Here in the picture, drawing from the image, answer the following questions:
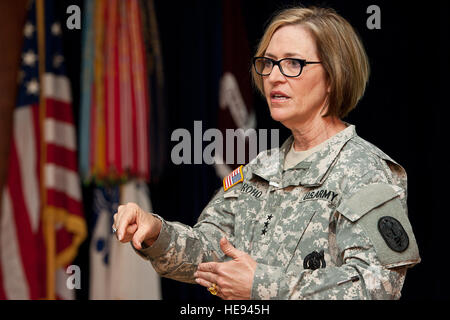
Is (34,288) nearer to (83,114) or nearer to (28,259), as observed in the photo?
(28,259)

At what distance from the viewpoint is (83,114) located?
371cm

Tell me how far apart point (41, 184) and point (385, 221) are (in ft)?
8.52

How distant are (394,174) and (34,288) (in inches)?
95.8

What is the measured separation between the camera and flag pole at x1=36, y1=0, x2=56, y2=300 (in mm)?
3652

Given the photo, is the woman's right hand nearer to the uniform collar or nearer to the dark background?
the uniform collar

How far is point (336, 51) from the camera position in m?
1.81

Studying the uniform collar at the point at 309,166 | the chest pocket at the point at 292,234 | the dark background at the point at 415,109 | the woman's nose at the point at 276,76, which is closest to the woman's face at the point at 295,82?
the woman's nose at the point at 276,76

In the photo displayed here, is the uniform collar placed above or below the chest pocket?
above

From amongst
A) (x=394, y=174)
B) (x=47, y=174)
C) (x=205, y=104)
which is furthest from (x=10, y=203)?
(x=394, y=174)

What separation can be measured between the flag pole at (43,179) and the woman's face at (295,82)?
2.18 meters

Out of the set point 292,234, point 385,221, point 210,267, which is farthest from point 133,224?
point 385,221

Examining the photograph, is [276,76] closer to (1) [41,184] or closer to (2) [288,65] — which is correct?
(2) [288,65]

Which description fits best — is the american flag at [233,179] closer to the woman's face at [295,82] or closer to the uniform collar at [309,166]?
the uniform collar at [309,166]

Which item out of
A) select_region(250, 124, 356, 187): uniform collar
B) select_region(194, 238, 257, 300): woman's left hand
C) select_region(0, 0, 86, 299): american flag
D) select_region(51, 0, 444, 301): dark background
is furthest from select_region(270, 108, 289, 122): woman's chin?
select_region(0, 0, 86, 299): american flag
